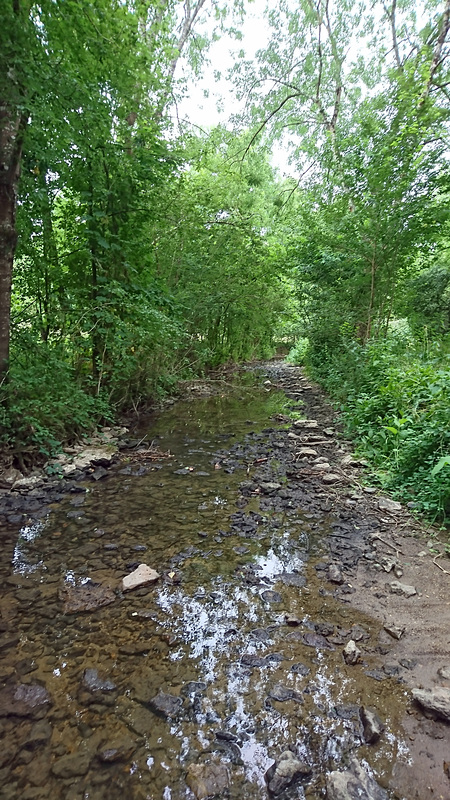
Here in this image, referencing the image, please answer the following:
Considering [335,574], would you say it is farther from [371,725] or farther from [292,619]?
[371,725]

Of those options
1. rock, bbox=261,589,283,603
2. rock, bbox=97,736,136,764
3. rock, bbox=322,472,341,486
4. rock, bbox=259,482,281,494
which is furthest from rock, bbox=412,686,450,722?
rock, bbox=322,472,341,486

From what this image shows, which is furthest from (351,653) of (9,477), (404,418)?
(9,477)

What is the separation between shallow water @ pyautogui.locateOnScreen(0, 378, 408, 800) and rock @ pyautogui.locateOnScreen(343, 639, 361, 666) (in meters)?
0.04

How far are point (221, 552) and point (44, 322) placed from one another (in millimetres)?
4021

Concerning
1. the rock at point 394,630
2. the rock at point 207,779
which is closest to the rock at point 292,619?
the rock at point 394,630

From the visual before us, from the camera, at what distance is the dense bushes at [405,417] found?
3.70 m

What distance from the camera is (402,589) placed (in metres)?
2.71

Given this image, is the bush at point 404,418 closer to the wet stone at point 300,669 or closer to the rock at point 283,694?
the wet stone at point 300,669

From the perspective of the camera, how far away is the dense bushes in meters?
3.70

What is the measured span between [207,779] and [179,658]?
0.65 m

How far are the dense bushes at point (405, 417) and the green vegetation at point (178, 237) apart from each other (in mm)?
29

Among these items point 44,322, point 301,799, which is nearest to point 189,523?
point 301,799

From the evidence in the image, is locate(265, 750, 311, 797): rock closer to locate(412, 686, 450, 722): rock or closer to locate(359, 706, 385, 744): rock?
locate(359, 706, 385, 744): rock

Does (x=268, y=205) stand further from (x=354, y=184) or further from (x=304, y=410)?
(x=304, y=410)
